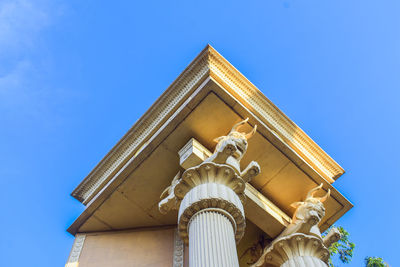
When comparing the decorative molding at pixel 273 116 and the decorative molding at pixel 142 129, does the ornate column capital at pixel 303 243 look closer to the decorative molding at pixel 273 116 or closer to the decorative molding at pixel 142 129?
the decorative molding at pixel 273 116

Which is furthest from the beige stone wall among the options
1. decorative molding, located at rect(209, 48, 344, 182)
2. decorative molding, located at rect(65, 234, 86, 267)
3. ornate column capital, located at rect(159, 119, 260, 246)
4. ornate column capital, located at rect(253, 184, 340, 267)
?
decorative molding, located at rect(209, 48, 344, 182)

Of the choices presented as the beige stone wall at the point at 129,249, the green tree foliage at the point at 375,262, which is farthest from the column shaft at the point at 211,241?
the green tree foliage at the point at 375,262

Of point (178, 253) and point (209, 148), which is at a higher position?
point (209, 148)

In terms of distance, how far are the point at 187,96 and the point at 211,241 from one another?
15.9 feet

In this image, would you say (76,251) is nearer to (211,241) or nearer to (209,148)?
(209,148)

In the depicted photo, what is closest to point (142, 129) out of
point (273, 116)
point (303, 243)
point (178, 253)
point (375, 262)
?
point (178, 253)

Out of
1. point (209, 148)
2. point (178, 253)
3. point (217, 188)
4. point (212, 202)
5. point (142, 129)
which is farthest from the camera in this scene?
point (142, 129)

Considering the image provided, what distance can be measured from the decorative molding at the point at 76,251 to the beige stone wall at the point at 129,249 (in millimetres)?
88

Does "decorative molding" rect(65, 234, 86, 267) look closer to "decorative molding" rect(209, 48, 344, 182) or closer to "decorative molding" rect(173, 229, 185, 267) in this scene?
"decorative molding" rect(173, 229, 185, 267)

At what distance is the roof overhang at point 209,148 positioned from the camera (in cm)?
1123

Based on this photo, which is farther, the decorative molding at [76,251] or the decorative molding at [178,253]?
the decorative molding at [76,251]

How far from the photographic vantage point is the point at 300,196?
1238 centimetres

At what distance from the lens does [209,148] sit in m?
11.5

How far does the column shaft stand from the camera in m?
7.74
